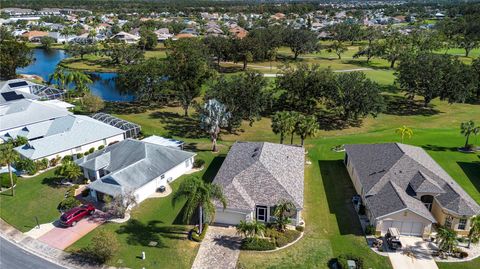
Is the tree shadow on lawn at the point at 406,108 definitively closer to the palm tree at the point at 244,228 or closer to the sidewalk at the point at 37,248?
the palm tree at the point at 244,228

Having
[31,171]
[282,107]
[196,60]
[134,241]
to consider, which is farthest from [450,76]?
[31,171]

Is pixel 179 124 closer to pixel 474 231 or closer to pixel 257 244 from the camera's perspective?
pixel 257 244

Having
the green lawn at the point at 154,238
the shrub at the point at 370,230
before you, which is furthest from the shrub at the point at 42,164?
the shrub at the point at 370,230

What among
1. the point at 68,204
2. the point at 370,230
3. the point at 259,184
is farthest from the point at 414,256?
the point at 68,204

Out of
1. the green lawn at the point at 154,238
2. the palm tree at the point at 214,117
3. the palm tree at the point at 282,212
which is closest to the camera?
the green lawn at the point at 154,238

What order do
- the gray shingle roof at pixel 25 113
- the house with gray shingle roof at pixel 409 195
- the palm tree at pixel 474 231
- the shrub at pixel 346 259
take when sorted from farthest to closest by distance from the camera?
the gray shingle roof at pixel 25 113
the house with gray shingle roof at pixel 409 195
the palm tree at pixel 474 231
the shrub at pixel 346 259
